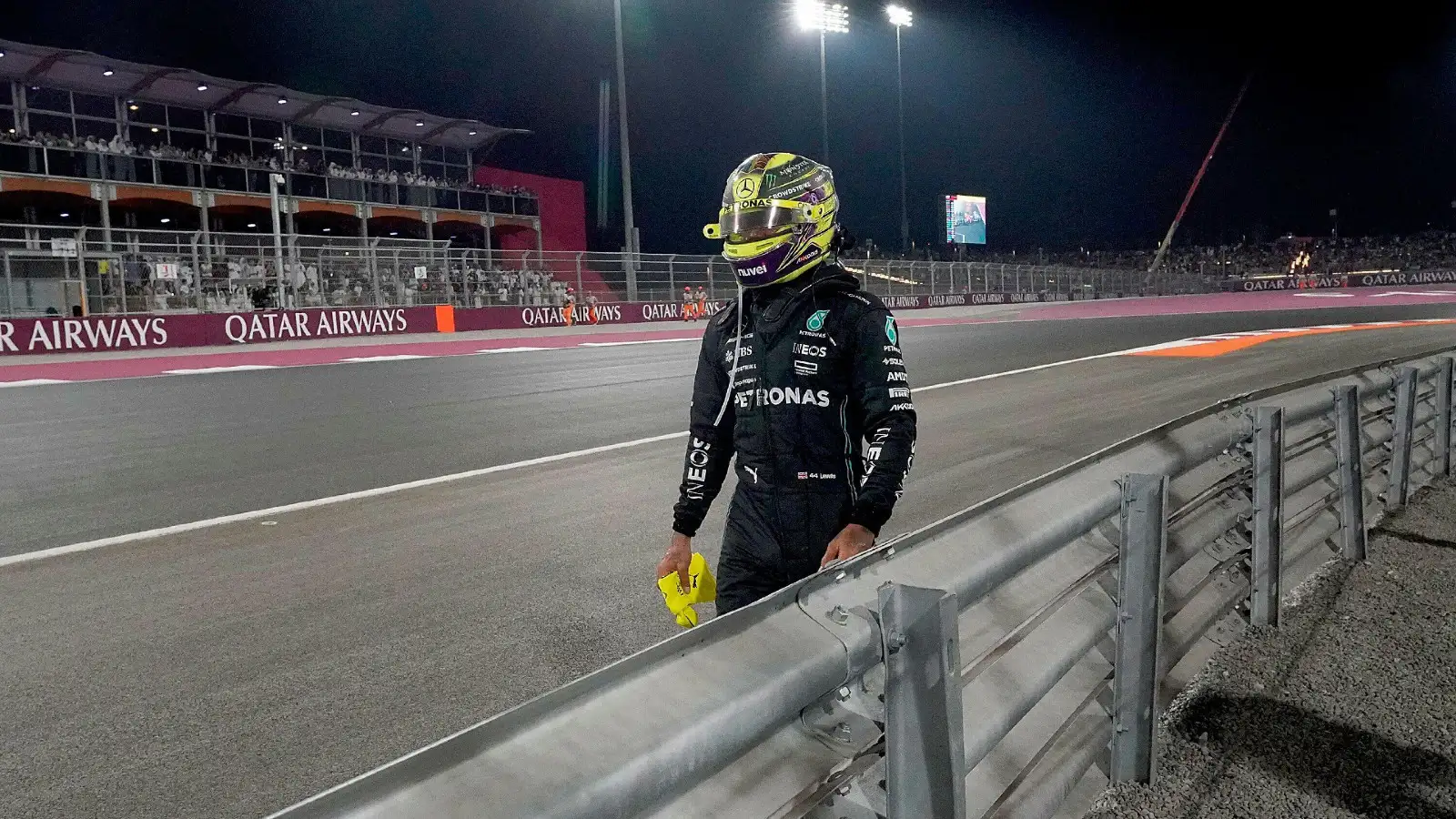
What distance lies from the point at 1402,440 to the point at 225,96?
147 feet

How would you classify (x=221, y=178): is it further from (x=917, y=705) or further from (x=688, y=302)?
(x=917, y=705)

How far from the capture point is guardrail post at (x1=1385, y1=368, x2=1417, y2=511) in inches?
255

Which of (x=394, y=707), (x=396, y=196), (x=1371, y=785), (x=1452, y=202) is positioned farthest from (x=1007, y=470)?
(x=1452, y=202)

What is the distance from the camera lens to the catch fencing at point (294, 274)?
833 inches

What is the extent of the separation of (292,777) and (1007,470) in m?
6.20

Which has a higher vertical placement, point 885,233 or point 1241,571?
point 885,233

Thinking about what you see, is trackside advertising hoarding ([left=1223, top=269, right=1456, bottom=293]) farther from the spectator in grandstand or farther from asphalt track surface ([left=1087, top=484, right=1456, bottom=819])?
asphalt track surface ([left=1087, top=484, right=1456, bottom=819])

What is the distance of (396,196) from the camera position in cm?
4650

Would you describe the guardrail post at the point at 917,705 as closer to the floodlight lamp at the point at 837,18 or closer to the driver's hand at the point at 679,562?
the driver's hand at the point at 679,562

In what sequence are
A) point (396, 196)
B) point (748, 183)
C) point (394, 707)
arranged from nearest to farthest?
point (748, 183) < point (394, 707) < point (396, 196)

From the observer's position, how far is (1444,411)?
7641 millimetres

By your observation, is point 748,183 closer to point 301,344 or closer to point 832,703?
point 832,703

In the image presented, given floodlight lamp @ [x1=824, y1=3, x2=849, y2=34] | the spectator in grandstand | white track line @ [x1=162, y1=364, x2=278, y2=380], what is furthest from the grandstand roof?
white track line @ [x1=162, y1=364, x2=278, y2=380]

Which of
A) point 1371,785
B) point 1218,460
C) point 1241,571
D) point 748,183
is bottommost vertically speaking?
point 1371,785
